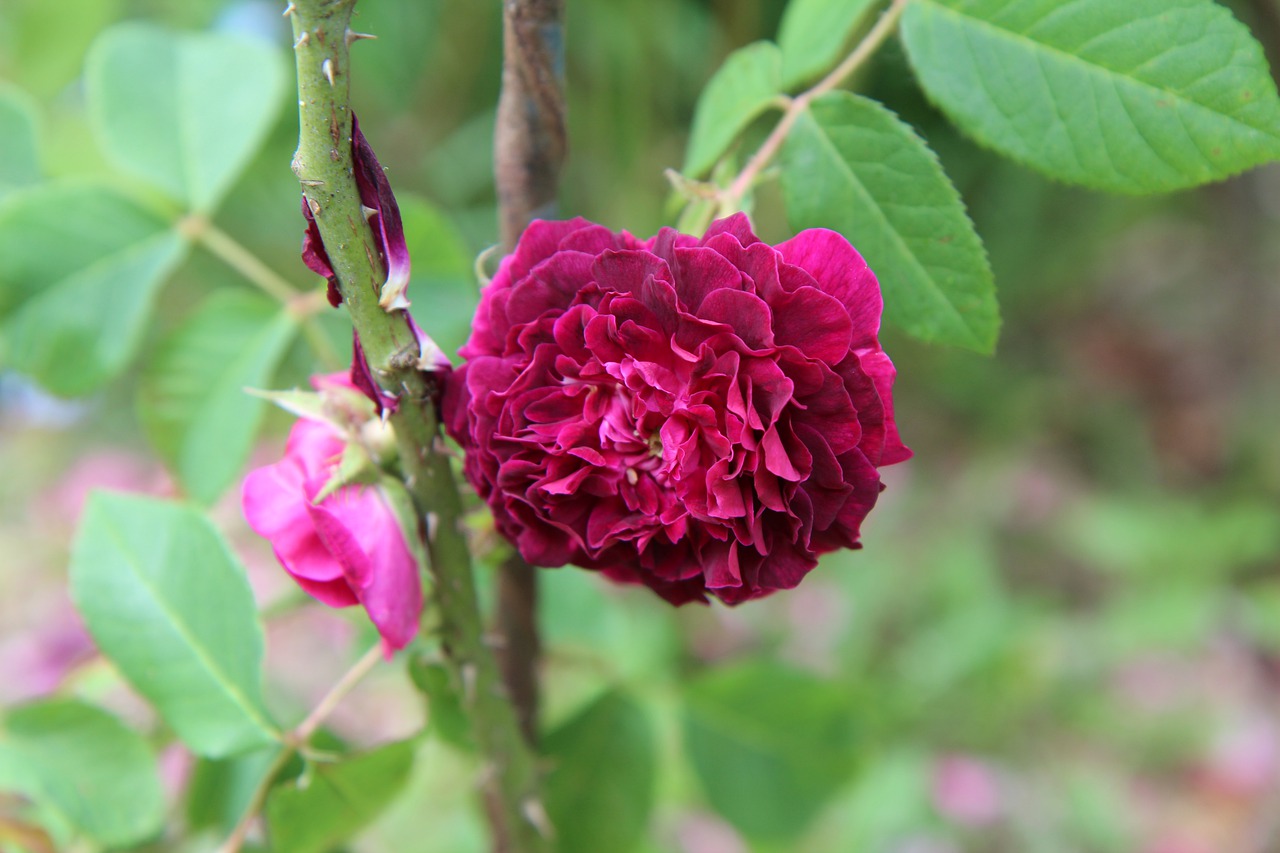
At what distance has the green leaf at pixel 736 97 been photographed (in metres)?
0.44

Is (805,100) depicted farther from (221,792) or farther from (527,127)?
(221,792)

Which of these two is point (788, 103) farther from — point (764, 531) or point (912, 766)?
point (912, 766)

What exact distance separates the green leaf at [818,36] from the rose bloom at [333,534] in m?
0.28

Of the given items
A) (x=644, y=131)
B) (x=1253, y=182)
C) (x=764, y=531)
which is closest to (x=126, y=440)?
(x=644, y=131)

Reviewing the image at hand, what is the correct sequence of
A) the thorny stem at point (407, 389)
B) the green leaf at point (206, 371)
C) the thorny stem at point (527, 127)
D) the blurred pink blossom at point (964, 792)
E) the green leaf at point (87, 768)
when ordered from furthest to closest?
the blurred pink blossom at point (964, 792) < the green leaf at point (206, 371) < the green leaf at point (87, 768) < the thorny stem at point (527, 127) < the thorny stem at point (407, 389)

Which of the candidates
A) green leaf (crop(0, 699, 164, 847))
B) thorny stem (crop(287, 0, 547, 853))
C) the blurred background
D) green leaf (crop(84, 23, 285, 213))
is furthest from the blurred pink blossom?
green leaf (crop(84, 23, 285, 213))

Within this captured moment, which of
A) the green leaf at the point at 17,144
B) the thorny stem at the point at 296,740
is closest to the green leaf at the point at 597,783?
the thorny stem at the point at 296,740

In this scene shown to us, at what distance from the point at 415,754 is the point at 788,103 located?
0.37 metres

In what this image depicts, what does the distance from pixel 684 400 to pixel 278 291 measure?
0.42 metres

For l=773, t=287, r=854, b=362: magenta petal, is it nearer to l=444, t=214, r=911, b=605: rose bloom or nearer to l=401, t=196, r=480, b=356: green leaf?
l=444, t=214, r=911, b=605: rose bloom

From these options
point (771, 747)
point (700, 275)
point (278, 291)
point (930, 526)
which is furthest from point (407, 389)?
point (930, 526)

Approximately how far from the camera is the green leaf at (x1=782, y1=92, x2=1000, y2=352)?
37 cm

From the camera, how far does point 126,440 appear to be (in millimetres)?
1905

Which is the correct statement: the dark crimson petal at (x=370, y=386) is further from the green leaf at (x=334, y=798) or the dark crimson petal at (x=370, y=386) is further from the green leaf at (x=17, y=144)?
the green leaf at (x=17, y=144)
